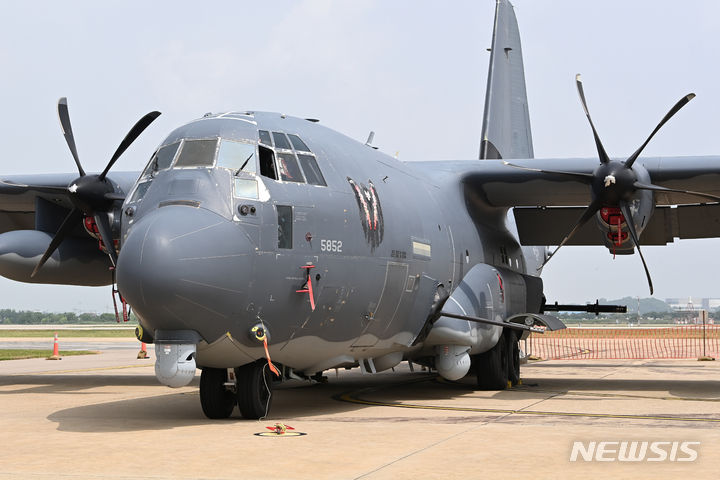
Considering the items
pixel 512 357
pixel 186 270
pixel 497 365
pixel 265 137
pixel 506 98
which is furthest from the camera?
pixel 506 98

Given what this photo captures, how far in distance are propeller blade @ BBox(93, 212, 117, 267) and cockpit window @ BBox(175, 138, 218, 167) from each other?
5771mm

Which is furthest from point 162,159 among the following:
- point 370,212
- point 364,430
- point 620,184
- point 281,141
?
point 620,184

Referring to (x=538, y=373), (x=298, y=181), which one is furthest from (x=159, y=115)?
(x=538, y=373)

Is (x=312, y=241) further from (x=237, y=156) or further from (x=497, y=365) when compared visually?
(x=497, y=365)

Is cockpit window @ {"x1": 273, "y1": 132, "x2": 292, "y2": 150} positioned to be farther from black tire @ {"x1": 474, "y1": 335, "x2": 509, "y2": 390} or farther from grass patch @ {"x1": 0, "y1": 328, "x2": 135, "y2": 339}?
grass patch @ {"x1": 0, "y1": 328, "x2": 135, "y2": 339}

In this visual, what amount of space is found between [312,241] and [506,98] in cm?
1359

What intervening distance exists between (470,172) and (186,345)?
8.85 m

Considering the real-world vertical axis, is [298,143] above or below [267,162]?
above

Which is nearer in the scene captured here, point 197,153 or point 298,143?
point 197,153

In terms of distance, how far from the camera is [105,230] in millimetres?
16766

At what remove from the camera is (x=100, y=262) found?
19266mm

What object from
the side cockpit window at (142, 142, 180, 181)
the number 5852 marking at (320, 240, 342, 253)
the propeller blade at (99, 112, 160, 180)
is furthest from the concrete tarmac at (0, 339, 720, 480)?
the propeller blade at (99, 112, 160, 180)

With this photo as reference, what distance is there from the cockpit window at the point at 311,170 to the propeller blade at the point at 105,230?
240 inches

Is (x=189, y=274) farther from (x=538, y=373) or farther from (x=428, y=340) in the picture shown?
(x=538, y=373)
